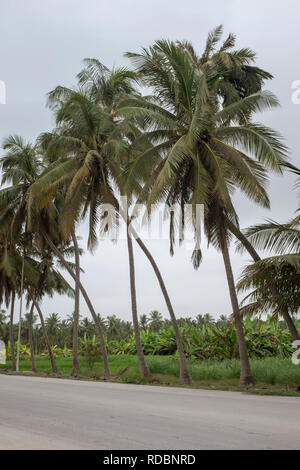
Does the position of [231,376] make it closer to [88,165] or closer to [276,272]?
[276,272]

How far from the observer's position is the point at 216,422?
7.56 m

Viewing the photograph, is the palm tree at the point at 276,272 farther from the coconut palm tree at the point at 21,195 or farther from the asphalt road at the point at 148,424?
the coconut palm tree at the point at 21,195

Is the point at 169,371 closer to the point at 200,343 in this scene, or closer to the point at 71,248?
the point at 200,343

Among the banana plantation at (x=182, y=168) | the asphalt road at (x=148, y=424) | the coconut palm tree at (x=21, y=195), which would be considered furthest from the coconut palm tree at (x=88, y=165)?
the asphalt road at (x=148, y=424)

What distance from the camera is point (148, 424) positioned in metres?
7.41

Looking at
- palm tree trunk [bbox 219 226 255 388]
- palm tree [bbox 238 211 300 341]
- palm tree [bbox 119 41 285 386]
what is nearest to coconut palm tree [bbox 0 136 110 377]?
palm tree [bbox 119 41 285 386]

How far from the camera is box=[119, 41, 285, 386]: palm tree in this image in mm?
16625

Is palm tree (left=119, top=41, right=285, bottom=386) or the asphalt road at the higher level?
palm tree (left=119, top=41, right=285, bottom=386)

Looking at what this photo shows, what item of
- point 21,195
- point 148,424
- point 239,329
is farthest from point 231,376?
point 21,195

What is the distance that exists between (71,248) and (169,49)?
25.2 metres

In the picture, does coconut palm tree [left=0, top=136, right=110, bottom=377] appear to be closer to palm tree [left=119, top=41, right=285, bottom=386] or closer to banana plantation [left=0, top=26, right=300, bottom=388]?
banana plantation [left=0, top=26, right=300, bottom=388]

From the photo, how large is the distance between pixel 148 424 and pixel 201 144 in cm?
1178

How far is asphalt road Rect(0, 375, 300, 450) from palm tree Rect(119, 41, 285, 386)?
700cm
